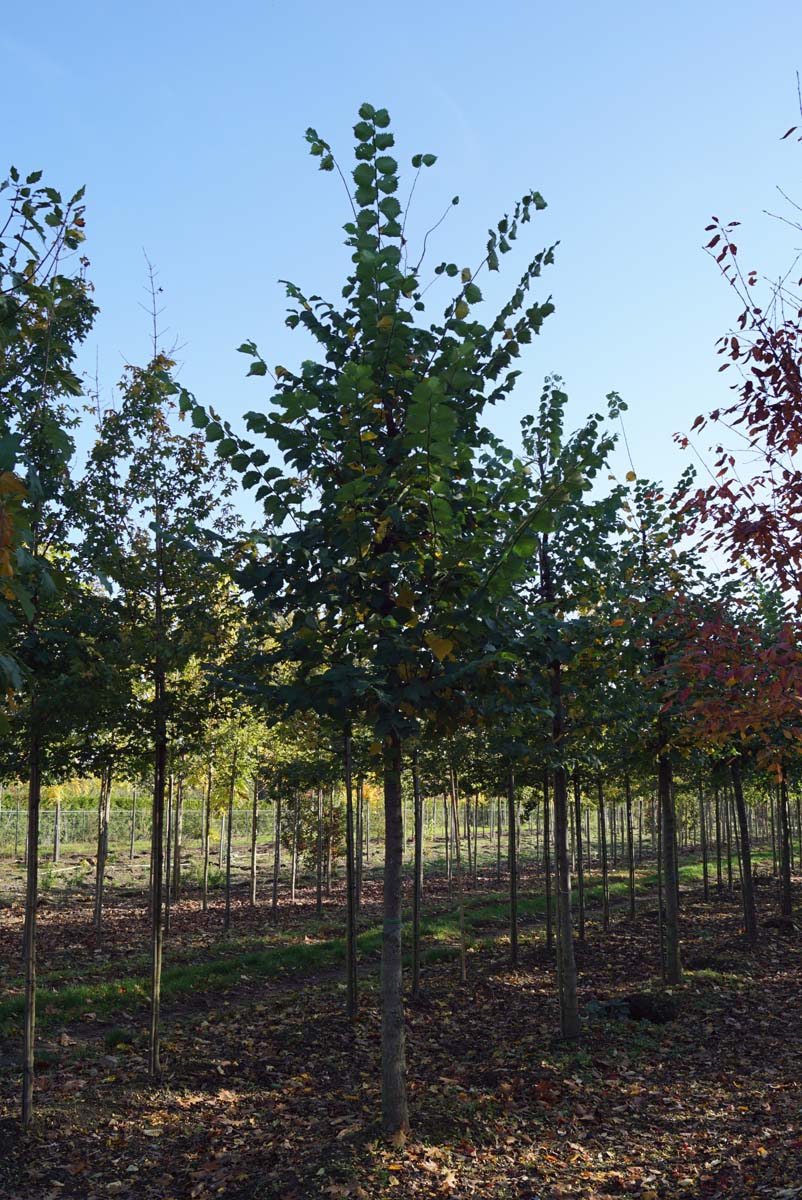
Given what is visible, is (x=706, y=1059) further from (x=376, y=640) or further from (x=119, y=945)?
(x=119, y=945)

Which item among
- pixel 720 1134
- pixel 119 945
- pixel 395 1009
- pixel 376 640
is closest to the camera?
pixel 376 640

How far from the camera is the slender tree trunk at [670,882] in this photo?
40.2ft

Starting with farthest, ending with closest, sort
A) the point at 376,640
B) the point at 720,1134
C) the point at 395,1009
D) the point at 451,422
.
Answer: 1. the point at 720,1134
2. the point at 395,1009
3. the point at 376,640
4. the point at 451,422

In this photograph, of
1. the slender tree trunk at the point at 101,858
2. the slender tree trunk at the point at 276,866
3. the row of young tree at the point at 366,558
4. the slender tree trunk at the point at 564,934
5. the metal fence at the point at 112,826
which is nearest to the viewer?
the row of young tree at the point at 366,558

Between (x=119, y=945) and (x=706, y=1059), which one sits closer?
(x=706, y=1059)

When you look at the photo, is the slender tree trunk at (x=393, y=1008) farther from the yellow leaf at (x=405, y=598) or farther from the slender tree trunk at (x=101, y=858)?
the slender tree trunk at (x=101, y=858)

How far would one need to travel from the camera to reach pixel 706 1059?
909 cm

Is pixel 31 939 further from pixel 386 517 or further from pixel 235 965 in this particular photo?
pixel 235 965

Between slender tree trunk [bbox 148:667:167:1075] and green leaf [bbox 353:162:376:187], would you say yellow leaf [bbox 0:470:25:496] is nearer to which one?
green leaf [bbox 353:162:376:187]

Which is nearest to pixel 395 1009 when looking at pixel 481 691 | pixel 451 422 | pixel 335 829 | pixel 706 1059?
pixel 481 691

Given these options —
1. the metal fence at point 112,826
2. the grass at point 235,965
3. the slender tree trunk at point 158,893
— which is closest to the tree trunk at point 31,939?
the slender tree trunk at point 158,893

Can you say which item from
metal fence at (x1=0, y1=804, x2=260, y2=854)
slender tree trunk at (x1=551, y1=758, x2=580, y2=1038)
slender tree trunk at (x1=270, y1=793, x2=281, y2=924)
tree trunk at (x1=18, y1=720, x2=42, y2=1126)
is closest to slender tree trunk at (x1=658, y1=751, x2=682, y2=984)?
slender tree trunk at (x1=551, y1=758, x2=580, y2=1038)

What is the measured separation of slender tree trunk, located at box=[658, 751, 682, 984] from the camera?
40.2 feet

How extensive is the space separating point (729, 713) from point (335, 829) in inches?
769
